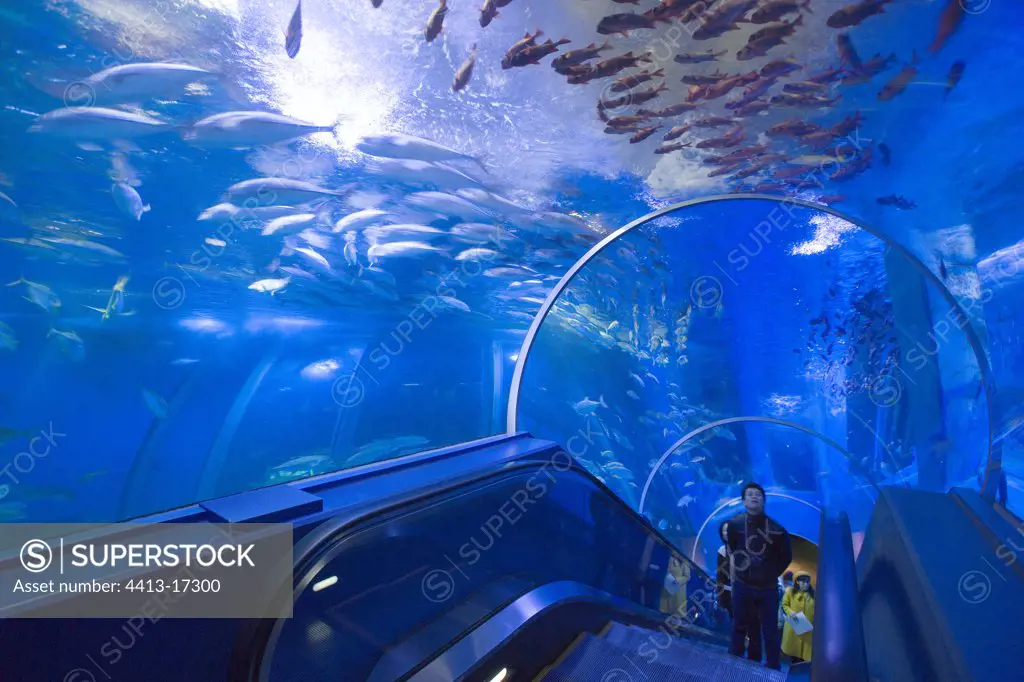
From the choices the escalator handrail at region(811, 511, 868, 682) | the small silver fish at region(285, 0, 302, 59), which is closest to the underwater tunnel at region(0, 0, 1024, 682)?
the escalator handrail at region(811, 511, 868, 682)

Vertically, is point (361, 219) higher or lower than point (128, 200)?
lower

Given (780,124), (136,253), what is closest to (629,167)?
(780,124)

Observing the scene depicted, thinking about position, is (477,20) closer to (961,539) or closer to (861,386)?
(961,539)

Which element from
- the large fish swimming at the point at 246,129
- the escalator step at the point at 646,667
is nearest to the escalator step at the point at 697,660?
the escalator step at the point at 646,667

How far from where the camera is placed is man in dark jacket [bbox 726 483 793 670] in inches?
171

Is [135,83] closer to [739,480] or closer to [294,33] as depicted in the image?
[294,33]

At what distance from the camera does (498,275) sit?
10.7m

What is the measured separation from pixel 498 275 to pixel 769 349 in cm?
572

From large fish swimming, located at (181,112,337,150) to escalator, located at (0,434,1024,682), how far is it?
4.95 m

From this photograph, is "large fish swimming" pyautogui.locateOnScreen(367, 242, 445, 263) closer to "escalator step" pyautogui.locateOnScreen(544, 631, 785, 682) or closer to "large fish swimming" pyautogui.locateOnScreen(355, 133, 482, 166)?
"large fish swimming" pyautogui.locateOnScreen(355, 133, 482, 166)

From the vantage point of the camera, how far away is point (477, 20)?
197 inches

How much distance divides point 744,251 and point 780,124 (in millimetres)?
4284

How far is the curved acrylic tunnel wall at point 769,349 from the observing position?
7492 mm

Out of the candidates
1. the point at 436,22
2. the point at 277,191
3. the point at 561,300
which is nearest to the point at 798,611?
the point at 436,22
